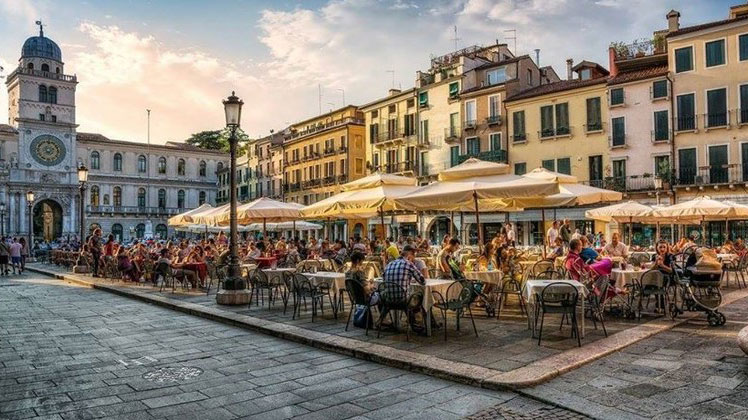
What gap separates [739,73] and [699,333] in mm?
25990

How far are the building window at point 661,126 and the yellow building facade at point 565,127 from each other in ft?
8.80

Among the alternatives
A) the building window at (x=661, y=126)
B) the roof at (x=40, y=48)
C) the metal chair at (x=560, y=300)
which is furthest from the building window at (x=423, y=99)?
the roof at (x=40, y=48)

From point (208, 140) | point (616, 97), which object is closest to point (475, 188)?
point (616, 97)

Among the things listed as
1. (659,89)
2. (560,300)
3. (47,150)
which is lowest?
(560,300)

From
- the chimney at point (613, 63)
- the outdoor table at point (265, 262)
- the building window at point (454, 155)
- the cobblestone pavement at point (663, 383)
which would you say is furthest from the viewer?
the building window at point (454, 155)

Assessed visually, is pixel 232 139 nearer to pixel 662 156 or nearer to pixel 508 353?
pixel 508 353

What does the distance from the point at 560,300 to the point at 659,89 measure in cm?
2775

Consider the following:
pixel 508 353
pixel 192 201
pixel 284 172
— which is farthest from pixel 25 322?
pixel 192 201

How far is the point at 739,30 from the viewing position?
1085 inches

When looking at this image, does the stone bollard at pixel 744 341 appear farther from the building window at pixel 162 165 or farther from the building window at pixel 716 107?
the building window at pixel 162 165

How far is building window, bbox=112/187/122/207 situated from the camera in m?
71.9

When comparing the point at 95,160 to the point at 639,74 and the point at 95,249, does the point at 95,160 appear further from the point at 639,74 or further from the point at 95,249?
the point at 639,74

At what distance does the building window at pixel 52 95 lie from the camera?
63.5 meters

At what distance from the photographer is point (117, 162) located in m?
72.3
